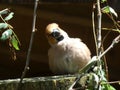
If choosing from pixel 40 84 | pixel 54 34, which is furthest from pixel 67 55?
pixel 40 84

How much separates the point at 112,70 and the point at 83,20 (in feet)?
1.74

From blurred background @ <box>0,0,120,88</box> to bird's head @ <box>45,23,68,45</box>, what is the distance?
0.40 m

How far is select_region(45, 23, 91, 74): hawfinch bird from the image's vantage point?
11.1 feet

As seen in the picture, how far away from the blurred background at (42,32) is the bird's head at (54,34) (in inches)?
15.9

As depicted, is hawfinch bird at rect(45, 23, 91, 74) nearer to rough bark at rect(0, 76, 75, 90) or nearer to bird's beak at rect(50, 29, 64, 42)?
bird's beak at rect(50, 29, 64, 42)

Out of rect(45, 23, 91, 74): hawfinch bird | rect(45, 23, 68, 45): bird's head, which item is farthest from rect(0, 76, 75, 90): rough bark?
rect(45, 23, 68, 45): bird's head

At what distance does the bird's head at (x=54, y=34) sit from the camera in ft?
12.1

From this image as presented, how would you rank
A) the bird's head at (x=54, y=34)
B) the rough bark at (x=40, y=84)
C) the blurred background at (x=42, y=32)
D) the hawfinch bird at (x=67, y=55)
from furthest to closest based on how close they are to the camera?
the blurred background at (x=42, y=32), the bird's head at (x=54, y=34), the hawfinch bird at (x=67, y=55), the rough bark at (x=40, y=84)

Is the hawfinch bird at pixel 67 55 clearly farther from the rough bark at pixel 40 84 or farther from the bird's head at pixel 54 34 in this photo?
the rough bark at pixel 40 84

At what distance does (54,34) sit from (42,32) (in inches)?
29.5

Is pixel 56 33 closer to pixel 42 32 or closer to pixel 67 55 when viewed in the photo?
pixel 67 55

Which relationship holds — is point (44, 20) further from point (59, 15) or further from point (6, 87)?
point (6, 87)

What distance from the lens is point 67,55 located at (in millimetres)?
3445

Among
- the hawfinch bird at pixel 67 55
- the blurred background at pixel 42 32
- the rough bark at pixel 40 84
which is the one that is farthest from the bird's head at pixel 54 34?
the rough bark at pixel 40 84
